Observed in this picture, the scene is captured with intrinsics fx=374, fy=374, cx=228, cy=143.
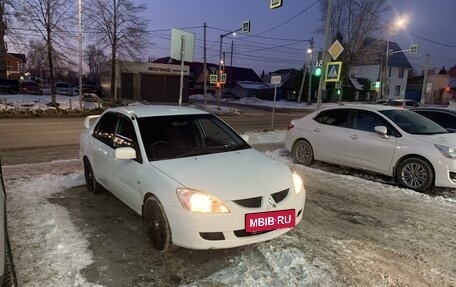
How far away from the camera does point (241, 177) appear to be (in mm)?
3725

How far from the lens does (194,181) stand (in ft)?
11.8

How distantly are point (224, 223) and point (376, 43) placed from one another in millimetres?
46336

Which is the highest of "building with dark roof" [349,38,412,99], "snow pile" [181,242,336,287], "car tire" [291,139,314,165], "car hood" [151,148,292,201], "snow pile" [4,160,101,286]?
"building with dark roof" [349,38,412,99]

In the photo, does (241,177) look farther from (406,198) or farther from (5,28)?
(5,28)

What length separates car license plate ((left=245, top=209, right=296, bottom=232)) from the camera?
344 centimetres

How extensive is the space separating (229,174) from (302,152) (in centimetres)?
523

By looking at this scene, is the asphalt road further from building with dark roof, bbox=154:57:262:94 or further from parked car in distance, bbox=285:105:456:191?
building with dark roof, bbox=154:57:262:94

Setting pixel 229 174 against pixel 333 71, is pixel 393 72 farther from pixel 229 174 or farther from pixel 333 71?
pixel 229 174

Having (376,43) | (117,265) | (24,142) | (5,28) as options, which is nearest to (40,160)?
(24,142)

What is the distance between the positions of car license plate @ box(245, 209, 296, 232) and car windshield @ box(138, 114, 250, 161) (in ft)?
3.92

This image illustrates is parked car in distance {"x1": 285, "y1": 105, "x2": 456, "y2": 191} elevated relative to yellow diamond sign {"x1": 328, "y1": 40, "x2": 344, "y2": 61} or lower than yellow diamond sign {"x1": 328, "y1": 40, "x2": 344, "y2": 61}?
lower

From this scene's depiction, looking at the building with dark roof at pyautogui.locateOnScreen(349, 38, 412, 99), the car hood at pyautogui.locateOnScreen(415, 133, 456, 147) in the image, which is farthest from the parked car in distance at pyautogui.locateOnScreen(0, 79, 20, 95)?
the building with dark roof at pyautogui.locateOnScreen(349, 38, 412, 99)

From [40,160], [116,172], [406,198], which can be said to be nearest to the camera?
[116,172]

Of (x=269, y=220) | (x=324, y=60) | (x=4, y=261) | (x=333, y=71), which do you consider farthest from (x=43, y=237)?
(x=324, y=60)
